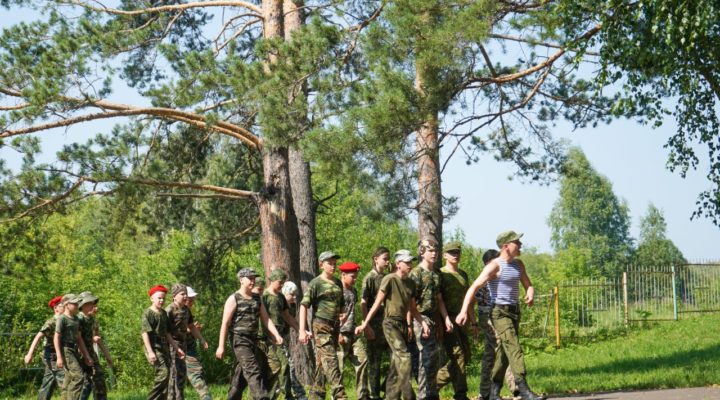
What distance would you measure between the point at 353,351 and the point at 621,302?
2033cm

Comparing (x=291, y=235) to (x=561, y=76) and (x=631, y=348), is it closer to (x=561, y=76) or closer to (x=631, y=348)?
(x=561, y=76)

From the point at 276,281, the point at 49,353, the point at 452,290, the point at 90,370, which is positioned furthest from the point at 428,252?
the point at 49,353

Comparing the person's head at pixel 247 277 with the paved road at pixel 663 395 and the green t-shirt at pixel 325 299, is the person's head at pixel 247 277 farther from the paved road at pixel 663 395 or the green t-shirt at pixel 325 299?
the paved road at pixel 663 395

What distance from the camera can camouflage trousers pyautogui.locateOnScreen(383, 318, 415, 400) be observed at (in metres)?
12.0

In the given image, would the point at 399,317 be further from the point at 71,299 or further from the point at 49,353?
the point at 49,353

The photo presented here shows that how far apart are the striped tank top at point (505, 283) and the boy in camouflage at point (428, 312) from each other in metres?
0.91

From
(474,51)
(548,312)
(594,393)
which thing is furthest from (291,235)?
(548,312)

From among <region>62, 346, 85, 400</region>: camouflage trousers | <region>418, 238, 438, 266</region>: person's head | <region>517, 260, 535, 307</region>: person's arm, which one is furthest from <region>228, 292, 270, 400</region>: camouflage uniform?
<region>517, 260, 535, 307</region>: person's arm

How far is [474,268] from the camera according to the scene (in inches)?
1299

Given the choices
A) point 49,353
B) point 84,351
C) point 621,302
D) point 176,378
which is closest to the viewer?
point 176,378

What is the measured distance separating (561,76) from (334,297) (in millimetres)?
7404

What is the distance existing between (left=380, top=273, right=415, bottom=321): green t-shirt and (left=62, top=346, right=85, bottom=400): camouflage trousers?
165 inches

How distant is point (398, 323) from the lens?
1211cm

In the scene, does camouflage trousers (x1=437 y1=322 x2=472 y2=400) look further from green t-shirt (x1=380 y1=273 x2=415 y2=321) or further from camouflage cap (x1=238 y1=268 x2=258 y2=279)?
camouflage cap (x1=238 y1=268 x2=258 y2=279)
